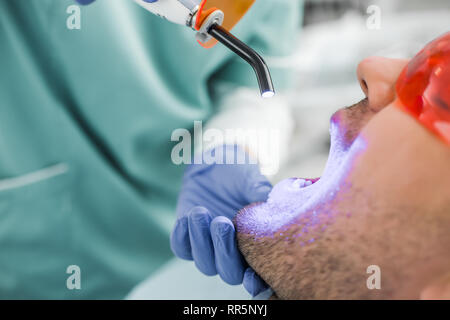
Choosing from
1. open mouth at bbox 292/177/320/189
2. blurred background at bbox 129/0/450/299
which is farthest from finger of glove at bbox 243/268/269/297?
blurred background at bbox 129/0/450/299

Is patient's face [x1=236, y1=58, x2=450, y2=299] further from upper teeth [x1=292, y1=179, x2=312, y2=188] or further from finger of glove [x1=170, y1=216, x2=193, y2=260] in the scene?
finger of glove [x1=170, y1=216, x2=193, y2=260]

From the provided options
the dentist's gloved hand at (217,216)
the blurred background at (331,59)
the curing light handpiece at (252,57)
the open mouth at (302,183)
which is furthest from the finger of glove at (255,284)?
the blurred background at (331,59)

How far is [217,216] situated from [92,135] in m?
0.43

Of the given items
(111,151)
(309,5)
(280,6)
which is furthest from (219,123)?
(309,5)

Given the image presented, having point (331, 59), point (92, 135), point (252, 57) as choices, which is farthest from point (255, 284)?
point (331, 59)

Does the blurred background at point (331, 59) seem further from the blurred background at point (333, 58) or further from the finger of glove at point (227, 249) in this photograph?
the finger of glove at point (227, 249)

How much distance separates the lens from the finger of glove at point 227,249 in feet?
2.09

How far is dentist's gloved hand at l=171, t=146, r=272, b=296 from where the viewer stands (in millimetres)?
644

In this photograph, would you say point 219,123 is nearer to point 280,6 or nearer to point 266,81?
point 280,6

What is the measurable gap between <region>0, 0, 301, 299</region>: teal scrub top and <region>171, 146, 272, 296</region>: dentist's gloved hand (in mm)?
192

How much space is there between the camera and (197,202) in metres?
0.88

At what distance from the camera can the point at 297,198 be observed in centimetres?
61

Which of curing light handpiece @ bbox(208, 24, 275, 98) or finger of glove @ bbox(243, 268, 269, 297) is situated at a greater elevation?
curing light handpiece @ bbox(208, 24, 275, 98)

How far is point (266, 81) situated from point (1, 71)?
662 mm
